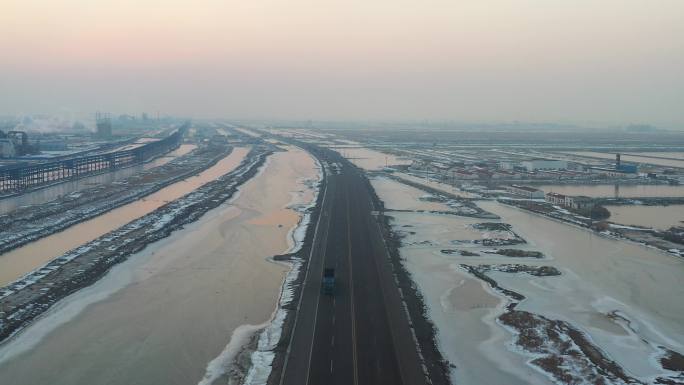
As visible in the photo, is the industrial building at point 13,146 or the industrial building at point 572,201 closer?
the industrial building at point 572,201

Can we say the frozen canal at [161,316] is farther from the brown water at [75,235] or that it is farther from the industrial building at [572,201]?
the industrial building at [572,201]

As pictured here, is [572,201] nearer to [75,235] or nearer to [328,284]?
[328,284]

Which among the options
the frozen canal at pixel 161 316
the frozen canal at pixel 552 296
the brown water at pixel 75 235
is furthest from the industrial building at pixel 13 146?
the frozen canal at pixel 552 296

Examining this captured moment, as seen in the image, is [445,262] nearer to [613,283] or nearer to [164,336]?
[613,283]

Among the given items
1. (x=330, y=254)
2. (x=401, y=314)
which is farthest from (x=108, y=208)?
(x=401, y=314)

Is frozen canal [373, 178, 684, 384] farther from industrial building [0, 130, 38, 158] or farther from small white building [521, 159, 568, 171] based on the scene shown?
industrial building [0, 130, 38, 158]

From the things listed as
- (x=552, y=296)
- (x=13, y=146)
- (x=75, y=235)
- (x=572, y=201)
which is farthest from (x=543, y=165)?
(x=13, y=146)
